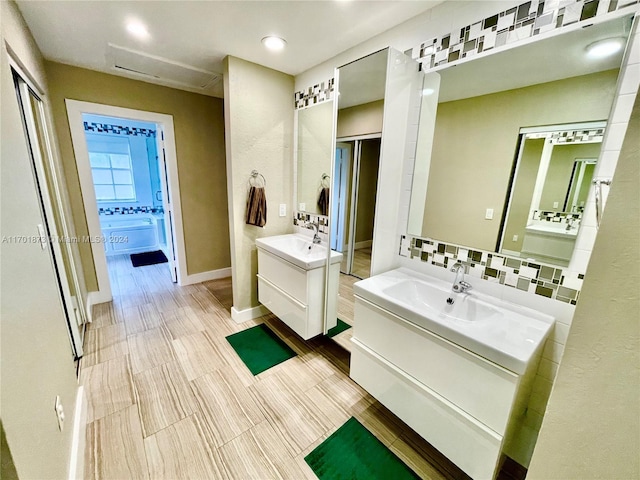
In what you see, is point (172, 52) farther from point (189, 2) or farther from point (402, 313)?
point (402, 313)

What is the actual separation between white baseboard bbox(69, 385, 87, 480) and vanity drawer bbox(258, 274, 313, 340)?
1.36m

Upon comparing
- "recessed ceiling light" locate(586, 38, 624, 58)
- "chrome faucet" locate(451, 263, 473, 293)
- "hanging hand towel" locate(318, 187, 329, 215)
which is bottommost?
"chrome faucet" locate(451, 263, 473, 293)

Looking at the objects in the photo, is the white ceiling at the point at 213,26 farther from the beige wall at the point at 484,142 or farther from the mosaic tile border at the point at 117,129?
the mosaic tile border at the point at 117,129

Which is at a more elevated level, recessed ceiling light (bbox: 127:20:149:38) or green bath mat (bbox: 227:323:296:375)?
recessed ceiling light (bbox: 127:20:149:38)

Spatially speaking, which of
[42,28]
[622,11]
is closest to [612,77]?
[622,11]

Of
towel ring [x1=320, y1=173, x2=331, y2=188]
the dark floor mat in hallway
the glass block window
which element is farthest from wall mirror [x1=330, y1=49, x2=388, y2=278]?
the glass block window

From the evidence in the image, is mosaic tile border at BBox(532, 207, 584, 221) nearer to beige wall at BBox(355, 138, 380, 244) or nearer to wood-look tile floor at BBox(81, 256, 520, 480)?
beige wall at BBox(355, 138, 380, 244)

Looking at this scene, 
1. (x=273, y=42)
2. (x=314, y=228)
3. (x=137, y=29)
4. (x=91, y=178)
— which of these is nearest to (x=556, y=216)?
(x=314, y=228)

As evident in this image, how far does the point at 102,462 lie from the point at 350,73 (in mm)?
2784

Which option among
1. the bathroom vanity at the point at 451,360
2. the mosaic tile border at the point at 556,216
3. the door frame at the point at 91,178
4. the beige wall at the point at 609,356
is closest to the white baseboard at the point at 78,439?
the bathroom vanity at the point at 451,360

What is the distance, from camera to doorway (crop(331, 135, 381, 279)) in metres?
1.79

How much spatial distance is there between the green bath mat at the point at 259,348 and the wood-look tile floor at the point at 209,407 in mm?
59

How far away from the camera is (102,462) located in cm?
135

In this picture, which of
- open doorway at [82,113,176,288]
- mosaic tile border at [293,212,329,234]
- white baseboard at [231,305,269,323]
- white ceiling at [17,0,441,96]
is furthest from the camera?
open doorway at [82,113,176,288]
